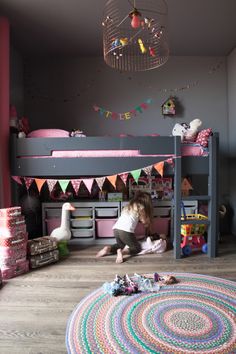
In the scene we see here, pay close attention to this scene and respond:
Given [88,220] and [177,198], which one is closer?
[177,198]

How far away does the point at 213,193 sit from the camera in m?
2.54

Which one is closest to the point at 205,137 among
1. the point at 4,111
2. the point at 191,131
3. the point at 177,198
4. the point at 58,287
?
the point at 191,131

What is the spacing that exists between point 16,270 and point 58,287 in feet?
A: 1.49

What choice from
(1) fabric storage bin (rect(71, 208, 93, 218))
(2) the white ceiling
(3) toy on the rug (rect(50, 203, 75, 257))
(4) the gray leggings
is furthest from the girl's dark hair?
(2) the white ceiling

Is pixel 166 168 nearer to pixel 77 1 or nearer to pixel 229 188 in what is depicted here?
pixel 229 188

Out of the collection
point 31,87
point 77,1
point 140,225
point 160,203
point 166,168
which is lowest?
point 140,225

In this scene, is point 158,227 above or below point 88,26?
below

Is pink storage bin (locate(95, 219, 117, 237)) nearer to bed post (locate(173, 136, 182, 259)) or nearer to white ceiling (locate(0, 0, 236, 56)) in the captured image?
bed post (locate(173, 136, 182, 259))

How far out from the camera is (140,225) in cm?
311

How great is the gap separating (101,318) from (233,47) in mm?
3321

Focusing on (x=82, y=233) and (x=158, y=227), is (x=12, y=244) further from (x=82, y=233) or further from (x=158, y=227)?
(x=158, y=227)

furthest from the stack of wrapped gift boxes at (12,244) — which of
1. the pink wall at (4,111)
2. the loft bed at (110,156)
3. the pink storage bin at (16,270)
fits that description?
the loft bed at (110,156)

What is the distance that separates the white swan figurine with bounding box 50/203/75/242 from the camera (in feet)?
8.92

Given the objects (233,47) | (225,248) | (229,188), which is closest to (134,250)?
(225,248)
